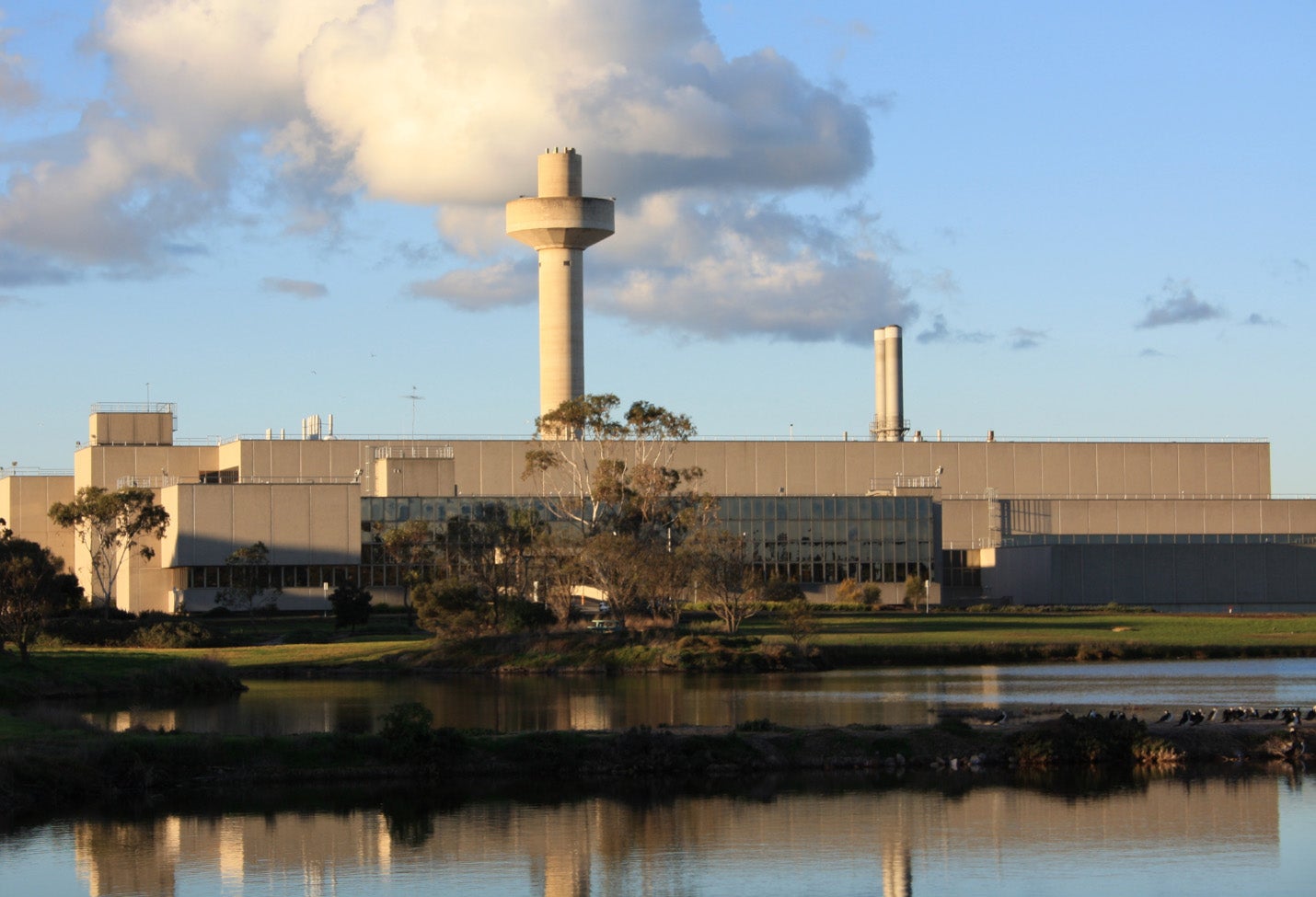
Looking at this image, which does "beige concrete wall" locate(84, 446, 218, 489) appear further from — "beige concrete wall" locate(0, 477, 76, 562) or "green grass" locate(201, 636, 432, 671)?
"green grass" locate(201, 636, 432, 671)

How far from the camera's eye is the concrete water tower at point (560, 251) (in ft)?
357

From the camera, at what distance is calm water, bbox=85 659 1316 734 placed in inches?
1516

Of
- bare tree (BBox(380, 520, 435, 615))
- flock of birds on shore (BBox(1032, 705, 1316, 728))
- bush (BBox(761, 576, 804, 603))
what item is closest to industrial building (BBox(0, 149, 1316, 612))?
bare tree (BBox(380, 520, 435, 615))

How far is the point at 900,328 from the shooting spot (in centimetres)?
11438

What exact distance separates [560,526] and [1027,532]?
33.1 meters

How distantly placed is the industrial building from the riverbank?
6313 centimetres

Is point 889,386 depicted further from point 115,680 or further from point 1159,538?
point 115,680

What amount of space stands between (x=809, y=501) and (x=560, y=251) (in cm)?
2347

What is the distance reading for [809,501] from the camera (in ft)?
335

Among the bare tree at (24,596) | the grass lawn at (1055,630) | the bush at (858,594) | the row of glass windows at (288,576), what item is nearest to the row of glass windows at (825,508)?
the bush at (858,594)

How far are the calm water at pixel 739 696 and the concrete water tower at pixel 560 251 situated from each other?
5365 cm

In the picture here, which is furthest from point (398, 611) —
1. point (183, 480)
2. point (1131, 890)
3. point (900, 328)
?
point (1131, 890)

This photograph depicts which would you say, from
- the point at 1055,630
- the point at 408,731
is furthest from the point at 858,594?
the point at 408,731

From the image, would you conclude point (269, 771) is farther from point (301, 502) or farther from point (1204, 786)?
point (301, 502)
